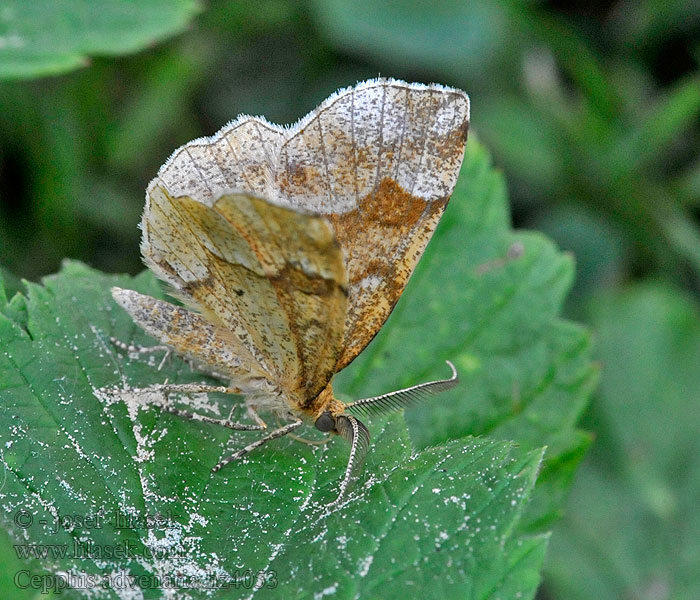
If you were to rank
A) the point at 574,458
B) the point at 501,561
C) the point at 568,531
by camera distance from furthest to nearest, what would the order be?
the point at 568,531 < the point at 574,458 < the point at 501,561

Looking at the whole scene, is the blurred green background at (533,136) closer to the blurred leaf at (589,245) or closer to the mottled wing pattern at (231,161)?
the blurred leaf at (589,245)

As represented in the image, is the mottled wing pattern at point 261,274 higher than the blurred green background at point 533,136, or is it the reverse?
the blurred green background at point 533,136

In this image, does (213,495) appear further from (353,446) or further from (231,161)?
(231,161)

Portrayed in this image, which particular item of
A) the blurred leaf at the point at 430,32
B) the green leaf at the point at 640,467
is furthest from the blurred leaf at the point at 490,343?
Answer: the blurred leaf at the point at 430,32

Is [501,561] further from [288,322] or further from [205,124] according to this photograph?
[205,124]

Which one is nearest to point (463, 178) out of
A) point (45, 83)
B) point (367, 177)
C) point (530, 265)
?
point (530, 265)

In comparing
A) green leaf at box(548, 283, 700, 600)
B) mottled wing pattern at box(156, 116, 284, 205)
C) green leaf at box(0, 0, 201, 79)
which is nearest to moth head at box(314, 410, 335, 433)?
mottled wing pattern at box(156, 116, 284, 205)

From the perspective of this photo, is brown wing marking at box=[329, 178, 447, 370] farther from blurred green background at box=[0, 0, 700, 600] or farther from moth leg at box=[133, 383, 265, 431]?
blurred green background at box=[0, 0, 700, 600]
